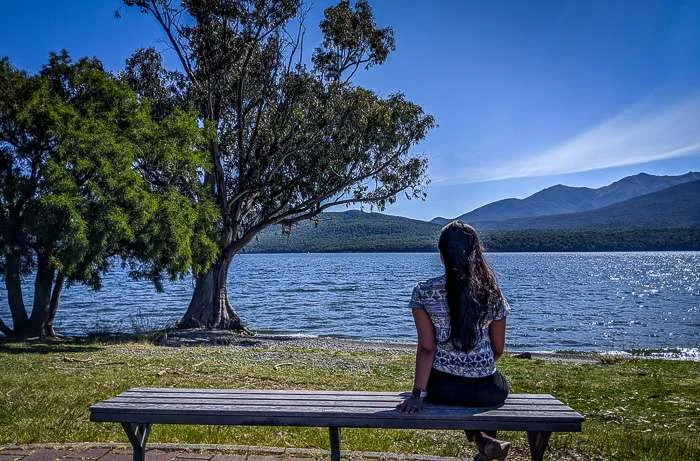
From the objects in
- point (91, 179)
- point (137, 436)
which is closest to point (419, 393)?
point (137, 436)

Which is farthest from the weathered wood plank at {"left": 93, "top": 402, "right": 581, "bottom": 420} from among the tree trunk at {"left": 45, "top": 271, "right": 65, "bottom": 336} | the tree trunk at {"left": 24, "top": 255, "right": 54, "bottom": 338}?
the tree trunk at {"left": 45, "top": 271, "right": 65, "bottom": 336}

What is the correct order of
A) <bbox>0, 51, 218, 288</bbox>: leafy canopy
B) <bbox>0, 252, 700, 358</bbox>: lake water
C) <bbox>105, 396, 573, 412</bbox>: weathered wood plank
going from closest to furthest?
<bbox>105, 396, 573, 412</bbox>: weathered wood plank < <bbox>0, 51, 218, 288</bbox>: leafy canopy < <bbox>0, 252, 700, 358</bbox>: lake water

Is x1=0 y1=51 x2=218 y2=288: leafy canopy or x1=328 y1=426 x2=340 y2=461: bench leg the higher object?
x1=0 y1=51 x2=218 y2=288: leafy canopy

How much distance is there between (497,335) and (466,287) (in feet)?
1.61

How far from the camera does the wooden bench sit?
4.02 meters

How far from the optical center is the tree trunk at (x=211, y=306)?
23.4m

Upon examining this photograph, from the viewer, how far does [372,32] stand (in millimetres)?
24359

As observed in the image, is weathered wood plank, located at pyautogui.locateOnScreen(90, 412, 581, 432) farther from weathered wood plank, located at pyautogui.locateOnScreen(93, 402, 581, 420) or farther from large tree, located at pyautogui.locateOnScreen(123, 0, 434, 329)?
large tree, located at pyautogui.locateOnScreen(123, 0, 434, 329)

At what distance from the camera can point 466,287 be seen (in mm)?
4121

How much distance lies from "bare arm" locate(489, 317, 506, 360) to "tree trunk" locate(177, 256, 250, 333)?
19.9 meters

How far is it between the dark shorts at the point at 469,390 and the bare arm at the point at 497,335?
186mm

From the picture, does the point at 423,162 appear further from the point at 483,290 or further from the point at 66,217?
the point at 483,290

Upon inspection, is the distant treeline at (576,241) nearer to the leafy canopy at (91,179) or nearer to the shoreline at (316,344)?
the shoreline at (316,344)

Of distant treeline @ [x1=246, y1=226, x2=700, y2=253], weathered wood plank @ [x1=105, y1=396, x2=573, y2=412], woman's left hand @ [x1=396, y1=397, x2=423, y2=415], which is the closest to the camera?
woman's left hand @ [x1=396, y1=397, x2=423, y2=415]
